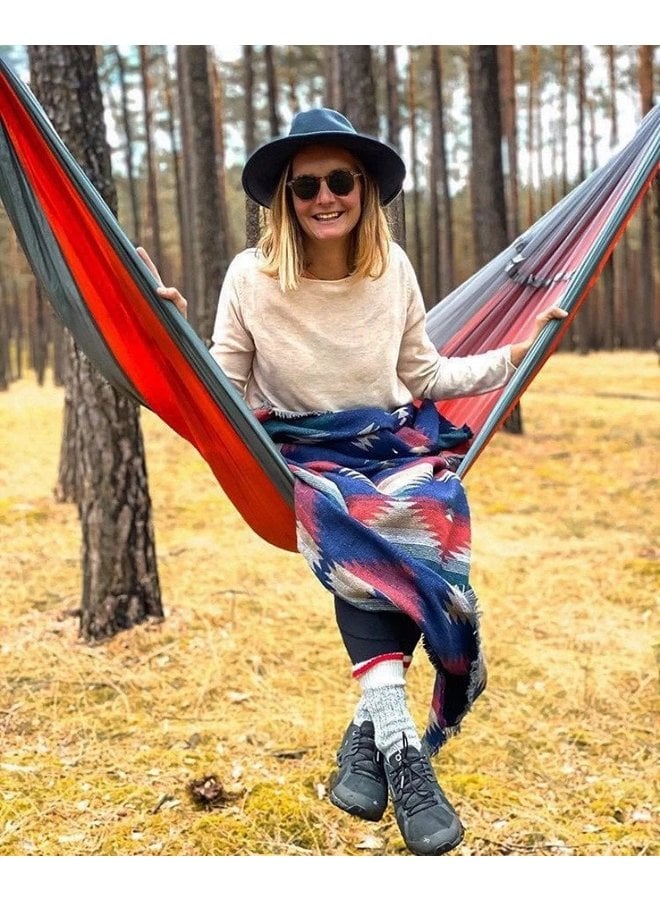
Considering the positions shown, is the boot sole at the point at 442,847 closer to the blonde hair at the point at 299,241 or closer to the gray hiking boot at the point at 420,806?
the gray hiking boot at the point at 420,806

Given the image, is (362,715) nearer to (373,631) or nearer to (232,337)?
(373,631)

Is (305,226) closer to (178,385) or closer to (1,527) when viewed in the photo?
(178,385)

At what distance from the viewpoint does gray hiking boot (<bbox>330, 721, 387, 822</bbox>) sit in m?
1.38

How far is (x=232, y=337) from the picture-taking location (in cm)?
161

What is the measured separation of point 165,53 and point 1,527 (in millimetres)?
7282

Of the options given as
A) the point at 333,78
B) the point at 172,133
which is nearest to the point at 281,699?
the point at 333,78

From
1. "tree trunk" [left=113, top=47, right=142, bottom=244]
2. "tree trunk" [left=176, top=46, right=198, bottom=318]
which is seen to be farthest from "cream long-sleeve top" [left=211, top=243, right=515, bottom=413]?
"tree trunk" [left=113, top=47, right=142, bottom=244]

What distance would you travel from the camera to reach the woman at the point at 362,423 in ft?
4.59

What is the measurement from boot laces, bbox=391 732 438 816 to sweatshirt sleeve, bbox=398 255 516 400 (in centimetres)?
65

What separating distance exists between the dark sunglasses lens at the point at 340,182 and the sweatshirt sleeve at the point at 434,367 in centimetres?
19

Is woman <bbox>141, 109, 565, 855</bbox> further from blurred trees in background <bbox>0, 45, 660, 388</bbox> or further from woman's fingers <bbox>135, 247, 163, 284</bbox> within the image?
blurred trees in background <bbox>0, 45, 660, 388</bbox>

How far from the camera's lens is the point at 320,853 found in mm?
1992

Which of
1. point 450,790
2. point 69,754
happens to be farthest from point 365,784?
point 69,754

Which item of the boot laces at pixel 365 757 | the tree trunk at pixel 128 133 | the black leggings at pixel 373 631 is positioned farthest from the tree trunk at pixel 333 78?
the boot laces at pixel 365 757
